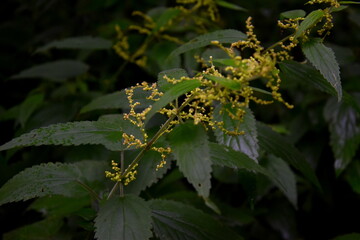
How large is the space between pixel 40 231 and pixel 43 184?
0.50 metres

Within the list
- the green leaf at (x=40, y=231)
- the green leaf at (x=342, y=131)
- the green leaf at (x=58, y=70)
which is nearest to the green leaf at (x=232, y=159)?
the green leaf at (x=40, y=231)

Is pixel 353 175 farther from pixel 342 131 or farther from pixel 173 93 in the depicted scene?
pixel 173 93

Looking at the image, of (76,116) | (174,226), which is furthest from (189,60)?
(174,226)

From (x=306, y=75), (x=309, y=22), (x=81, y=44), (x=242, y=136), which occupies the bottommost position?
(x=242, y=136)

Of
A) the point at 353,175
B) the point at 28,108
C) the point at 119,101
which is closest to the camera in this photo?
the point at 119,101

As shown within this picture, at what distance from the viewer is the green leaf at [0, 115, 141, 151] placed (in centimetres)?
90

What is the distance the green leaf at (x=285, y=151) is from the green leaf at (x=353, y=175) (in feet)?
2.03

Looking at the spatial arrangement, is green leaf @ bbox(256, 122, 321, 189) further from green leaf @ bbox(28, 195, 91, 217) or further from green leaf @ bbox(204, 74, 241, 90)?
green leaf @ bbox(28, 195, 91, 217)

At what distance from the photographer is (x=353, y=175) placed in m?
1.81

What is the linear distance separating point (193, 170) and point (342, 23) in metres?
2.87

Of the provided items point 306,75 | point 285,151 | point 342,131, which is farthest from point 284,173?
point 306,75

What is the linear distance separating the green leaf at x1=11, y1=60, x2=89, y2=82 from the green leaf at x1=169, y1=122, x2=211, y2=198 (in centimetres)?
123

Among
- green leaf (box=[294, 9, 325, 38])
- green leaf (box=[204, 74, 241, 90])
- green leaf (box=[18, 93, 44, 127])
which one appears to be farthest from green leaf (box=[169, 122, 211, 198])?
green leaf (box=[18, 93, 44, 127])

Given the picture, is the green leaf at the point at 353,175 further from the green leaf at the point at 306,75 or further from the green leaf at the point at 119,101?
the green leaf at the point at 119,101
